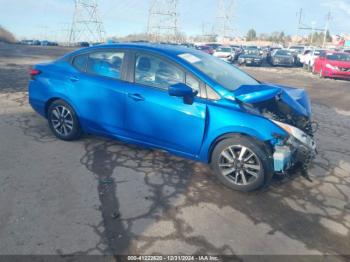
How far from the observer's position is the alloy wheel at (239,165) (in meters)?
3.67

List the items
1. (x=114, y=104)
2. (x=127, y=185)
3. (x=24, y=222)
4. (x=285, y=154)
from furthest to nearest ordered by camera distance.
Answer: (x=114, y=104) < (x=127, y=185) < (x=285, y=154) < (x=24, y=222)

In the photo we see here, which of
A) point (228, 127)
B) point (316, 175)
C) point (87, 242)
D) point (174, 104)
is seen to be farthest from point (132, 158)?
point (316, 175)

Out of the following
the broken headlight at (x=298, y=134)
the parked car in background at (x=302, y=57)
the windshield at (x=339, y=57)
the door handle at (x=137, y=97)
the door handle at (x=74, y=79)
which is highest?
the parked car in background at (x=302, y=57)

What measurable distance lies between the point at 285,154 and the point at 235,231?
3.50 ft

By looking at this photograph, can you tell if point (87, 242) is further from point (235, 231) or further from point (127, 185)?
point (235, 231)

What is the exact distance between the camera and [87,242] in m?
2.77

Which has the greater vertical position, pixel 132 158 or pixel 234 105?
pixel 234 105

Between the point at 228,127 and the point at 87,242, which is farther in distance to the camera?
the point at 228,127

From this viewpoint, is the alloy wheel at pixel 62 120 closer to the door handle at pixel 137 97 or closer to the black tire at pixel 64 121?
the black tire at pixel 64 121

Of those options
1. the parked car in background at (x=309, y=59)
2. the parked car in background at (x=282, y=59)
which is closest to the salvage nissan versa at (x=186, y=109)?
the parked car in background at (x=309, y=59)

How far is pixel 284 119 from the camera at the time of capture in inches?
156

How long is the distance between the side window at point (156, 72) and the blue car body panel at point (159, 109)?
9cm

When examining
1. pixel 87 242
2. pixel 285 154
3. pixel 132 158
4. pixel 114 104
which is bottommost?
pixel 87 242

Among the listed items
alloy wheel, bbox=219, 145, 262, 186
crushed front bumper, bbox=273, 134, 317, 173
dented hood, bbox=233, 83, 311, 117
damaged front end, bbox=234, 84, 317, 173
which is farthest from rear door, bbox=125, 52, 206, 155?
crushed front bumper, bbox=273, 134, 317, 173
